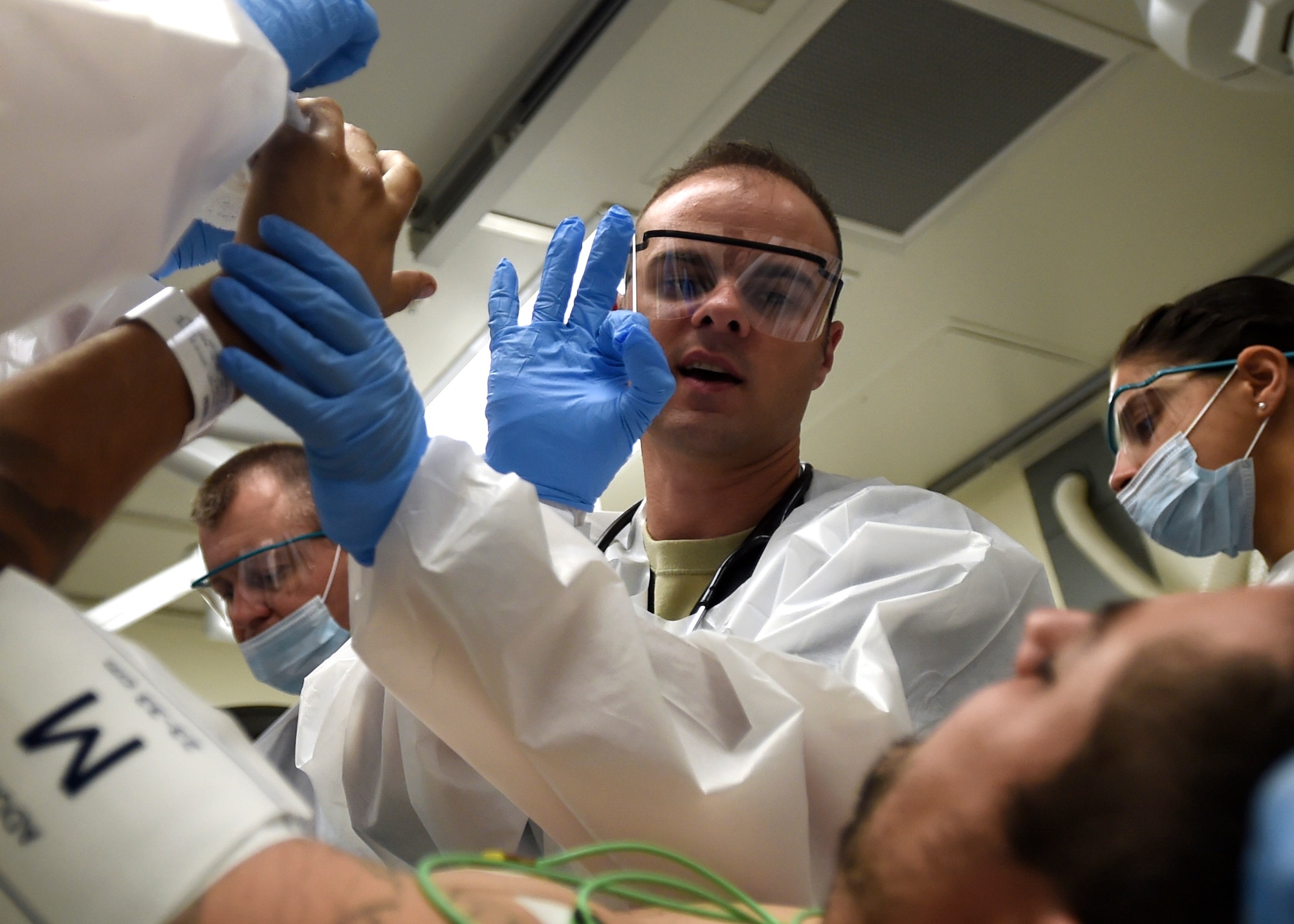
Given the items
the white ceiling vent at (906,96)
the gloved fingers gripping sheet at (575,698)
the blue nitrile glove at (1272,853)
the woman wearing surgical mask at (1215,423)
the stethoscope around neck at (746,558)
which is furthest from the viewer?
the white ceiling vent at (906,96)

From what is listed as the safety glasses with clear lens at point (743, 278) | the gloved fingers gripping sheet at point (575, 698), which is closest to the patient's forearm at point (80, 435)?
the gloved fingers gripping sheet at point (575, 698)

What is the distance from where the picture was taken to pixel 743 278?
6.05 ft

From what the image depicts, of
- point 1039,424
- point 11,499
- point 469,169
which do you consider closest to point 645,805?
point 11,499

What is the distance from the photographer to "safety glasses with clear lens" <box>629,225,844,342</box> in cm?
184

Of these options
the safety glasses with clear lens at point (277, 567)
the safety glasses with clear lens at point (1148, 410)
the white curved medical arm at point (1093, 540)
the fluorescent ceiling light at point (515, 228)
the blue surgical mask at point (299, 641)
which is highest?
the fluorescent ceiling light at point (515, 228)

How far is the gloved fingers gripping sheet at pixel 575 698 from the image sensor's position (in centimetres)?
106

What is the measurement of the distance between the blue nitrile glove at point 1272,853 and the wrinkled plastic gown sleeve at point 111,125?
0.90 m

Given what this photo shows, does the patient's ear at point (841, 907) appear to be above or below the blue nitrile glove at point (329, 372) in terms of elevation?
below

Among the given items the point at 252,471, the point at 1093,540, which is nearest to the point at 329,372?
the point at 252,471

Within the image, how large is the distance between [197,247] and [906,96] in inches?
71.3

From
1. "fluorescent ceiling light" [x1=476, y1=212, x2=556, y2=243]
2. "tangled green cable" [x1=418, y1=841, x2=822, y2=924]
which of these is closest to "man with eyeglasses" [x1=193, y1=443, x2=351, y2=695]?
"fluorescent ceiling light" [x1=476, y1=212, x2=556, y2=243]

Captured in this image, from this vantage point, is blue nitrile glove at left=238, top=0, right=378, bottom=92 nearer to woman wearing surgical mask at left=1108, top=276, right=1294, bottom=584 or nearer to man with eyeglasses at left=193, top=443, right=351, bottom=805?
man with eyeglasses at left=193, top=443, right=351, bottom=805

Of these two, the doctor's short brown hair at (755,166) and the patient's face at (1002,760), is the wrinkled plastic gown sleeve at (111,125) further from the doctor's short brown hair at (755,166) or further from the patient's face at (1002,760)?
the doctor's short brown hair at (755,166)

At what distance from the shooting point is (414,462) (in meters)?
A: 1.09
